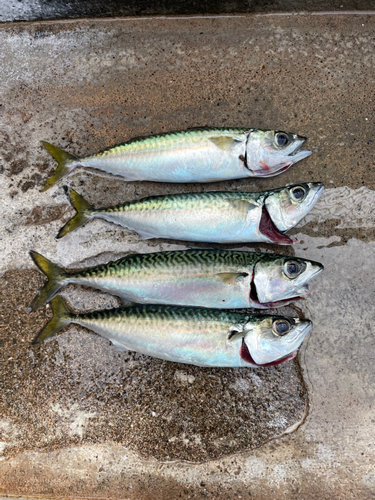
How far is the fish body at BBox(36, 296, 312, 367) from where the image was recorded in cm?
256

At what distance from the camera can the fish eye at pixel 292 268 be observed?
104 inches

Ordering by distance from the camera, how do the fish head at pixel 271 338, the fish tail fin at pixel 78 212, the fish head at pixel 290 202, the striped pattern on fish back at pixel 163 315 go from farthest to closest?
1. the fish tail fin at pixel 78 212
2. the fish head at pixel 290 202
3. the striped pattern on fish back at pixel 163 315
4. the fish head at pixel 271 338

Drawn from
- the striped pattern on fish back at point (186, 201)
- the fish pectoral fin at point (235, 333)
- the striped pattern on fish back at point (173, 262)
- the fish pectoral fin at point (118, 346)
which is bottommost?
the fish pectoral fin at point (118, 346)

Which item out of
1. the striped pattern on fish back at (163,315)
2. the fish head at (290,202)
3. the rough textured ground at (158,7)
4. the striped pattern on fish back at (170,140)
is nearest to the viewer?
the striped pattern on fish back at (163,315)

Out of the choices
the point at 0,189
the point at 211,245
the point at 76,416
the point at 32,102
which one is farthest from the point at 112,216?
the point at 76,416

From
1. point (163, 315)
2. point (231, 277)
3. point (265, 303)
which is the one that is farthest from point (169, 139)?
point (265, 303)

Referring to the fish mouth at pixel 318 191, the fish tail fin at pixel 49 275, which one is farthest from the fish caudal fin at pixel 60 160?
the fish mouth at pixel 318 191

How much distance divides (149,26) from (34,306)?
2756 millimetres

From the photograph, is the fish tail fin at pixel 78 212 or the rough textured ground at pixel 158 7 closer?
the fish tail fin at pixel 78 212

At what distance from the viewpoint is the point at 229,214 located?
279cm

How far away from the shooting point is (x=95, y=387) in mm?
2941

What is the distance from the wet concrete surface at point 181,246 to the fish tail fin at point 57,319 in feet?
0.44

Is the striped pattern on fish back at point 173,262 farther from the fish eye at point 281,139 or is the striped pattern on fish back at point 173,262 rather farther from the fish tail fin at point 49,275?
the fish eye at point 281,139

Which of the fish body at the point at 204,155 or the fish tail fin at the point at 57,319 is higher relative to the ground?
the fish body at the point at 204,155
